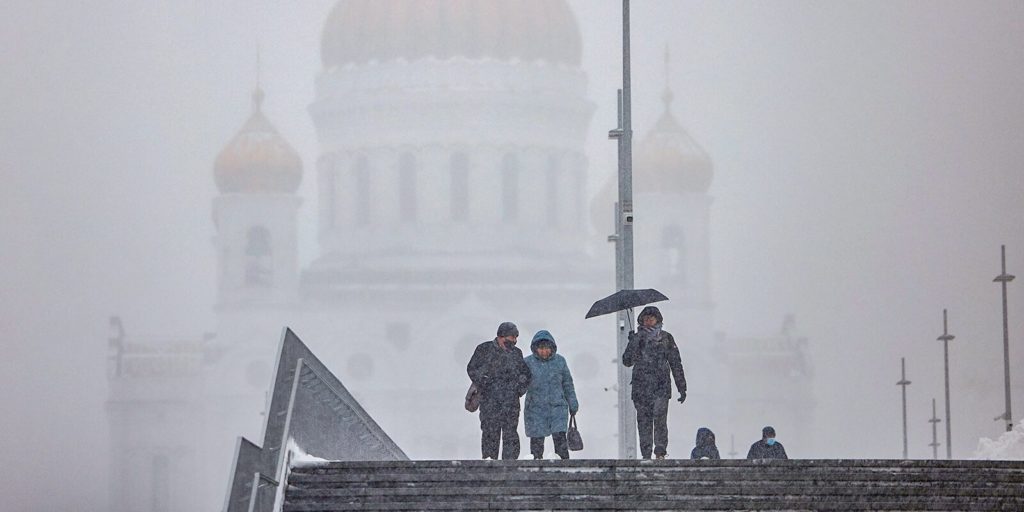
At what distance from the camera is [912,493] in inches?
526

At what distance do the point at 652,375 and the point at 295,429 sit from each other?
119 inches

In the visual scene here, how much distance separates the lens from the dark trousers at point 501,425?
16.1 meters

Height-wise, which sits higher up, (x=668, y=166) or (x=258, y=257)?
(x=668, y=166)

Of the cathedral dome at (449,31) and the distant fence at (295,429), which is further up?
the cathedral dome at (449,31)

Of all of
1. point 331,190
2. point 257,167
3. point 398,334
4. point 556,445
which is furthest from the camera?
point 331,190

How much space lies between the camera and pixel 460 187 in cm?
8588

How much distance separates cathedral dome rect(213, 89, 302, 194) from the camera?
81.8 metres

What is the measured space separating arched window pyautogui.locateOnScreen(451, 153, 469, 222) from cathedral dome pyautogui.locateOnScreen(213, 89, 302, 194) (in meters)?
5.79

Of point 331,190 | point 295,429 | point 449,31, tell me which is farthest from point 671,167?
point 295,429

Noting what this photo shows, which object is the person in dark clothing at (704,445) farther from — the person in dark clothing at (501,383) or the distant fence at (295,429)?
the distant fence at (295,429)

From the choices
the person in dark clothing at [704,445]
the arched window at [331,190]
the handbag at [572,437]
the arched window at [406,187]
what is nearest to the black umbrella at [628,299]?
the person in dark clothing at [704,445]

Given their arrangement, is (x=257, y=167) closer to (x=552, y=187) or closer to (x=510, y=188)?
(x=510, y=188)

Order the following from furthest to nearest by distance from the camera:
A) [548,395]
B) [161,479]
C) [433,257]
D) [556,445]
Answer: [433,257]
[161,479]
[556,445]
[548,395]

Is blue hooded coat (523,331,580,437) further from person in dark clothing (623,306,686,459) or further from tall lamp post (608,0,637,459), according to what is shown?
tall lamp post (608,0,637,459)
